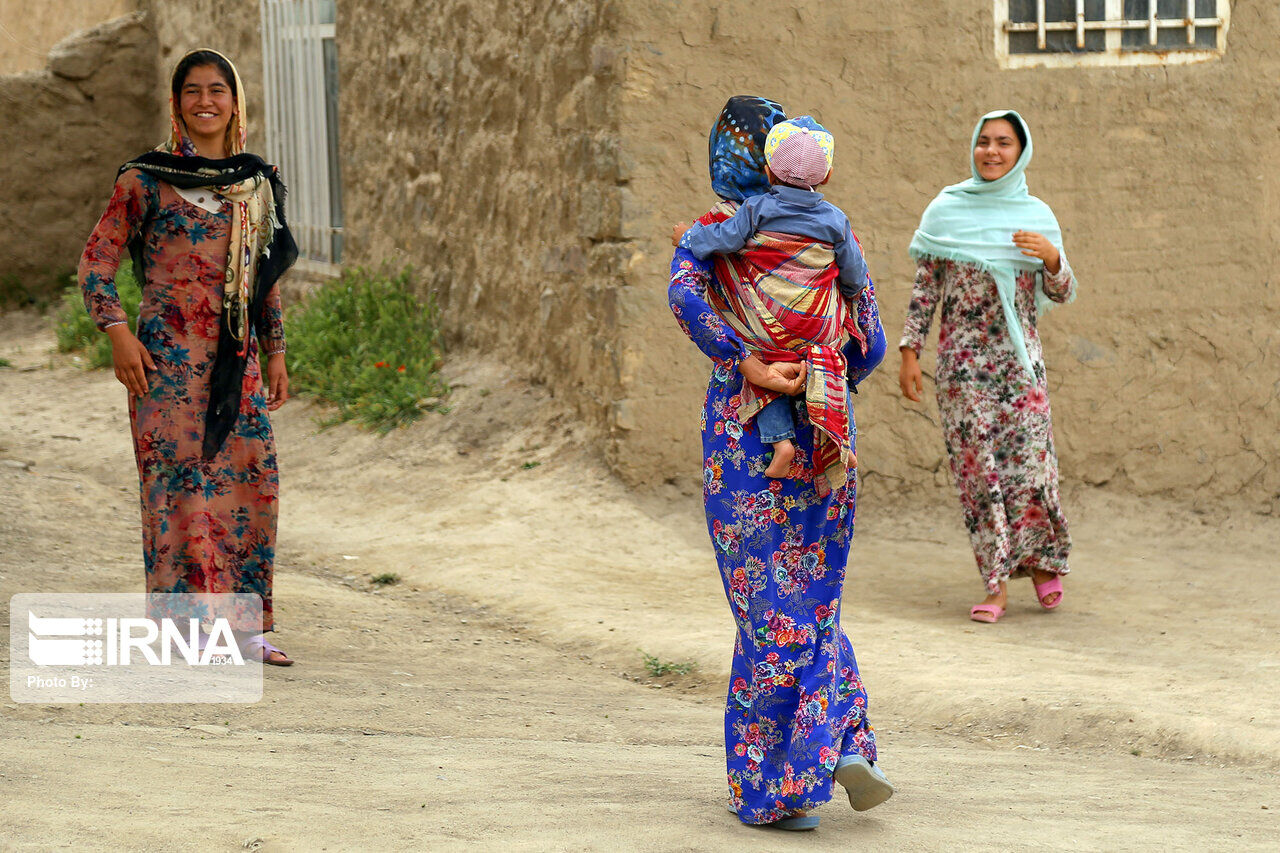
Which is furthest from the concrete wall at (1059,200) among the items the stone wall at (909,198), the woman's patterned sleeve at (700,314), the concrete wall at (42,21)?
the concrete wall at (42,21)

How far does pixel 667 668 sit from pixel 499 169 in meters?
3.33

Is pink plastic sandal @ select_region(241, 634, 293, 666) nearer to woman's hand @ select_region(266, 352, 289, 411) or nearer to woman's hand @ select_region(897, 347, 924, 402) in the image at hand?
woman's hand @ select_region(266, 352, 289, 411)

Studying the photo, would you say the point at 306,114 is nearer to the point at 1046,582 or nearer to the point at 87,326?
the point at 87,326

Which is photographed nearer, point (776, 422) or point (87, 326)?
point (776, 422)

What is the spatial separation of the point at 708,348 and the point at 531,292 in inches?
160

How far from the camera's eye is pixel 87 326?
9.56 meters

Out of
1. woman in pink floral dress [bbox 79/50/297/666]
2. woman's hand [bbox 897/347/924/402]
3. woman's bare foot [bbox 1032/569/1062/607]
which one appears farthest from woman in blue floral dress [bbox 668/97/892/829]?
woman's bare foot [bbox 1032/569/1062/607]

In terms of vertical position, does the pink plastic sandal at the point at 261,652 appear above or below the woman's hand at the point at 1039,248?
below

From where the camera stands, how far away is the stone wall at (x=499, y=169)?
6309 millimetres

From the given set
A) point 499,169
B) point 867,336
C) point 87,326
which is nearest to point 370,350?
point 499,169

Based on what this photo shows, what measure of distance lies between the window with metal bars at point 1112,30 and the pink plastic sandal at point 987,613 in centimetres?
250

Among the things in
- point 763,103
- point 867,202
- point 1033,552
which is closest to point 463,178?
point 867,202

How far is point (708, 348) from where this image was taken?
9.78ft

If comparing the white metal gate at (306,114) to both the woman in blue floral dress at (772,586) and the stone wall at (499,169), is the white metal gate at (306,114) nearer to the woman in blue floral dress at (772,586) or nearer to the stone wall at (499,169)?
the stone wall at (499,169)
